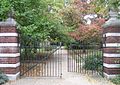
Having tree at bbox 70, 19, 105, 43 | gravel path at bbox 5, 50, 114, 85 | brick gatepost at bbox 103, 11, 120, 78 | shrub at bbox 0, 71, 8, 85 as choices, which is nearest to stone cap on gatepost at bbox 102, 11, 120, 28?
brick gatepost at bbox 103, 11, 120, 78

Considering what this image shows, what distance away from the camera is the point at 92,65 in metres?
16.5

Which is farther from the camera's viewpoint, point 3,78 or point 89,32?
point 89,32

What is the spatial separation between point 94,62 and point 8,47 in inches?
202

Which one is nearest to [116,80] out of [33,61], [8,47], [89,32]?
[8,47]

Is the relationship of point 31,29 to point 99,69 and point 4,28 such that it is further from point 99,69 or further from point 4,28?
point 99,69

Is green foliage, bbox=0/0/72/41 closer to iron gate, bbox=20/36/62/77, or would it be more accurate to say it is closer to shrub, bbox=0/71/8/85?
Result: iron gate, bbox=20/36/62/77

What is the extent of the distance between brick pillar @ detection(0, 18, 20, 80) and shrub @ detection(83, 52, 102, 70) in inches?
182

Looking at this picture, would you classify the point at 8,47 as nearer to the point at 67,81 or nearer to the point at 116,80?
the point at 67,81

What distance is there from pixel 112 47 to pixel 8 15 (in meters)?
5.04

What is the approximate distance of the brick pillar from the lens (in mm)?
13461

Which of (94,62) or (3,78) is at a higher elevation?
(94,62)

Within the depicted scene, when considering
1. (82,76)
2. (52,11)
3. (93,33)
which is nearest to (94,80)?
(82,76)

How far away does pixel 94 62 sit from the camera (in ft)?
53.7

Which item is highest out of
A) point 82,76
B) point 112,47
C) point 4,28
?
point 4,28
